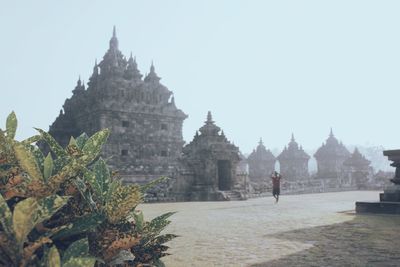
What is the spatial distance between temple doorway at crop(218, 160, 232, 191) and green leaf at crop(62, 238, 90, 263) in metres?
22.2

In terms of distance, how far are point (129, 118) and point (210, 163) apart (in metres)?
13.7

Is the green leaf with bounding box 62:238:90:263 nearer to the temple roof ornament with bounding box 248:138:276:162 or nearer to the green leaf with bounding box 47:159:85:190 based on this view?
the green leaf with bounding box 47:159:85:190

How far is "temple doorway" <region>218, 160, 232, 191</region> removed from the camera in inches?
932

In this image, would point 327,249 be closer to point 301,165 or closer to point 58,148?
point 58,148

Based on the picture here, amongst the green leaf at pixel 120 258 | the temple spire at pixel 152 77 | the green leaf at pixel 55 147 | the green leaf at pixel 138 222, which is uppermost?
the temple spire at pixel 152 77

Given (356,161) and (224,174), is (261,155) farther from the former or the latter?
(224,174)

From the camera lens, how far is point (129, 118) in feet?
112

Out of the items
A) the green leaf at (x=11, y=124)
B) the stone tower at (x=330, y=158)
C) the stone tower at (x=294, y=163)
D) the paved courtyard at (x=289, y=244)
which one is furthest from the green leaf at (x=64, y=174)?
the stone tower at (x=330, y=158)

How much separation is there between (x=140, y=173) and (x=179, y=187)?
10208 millimetres

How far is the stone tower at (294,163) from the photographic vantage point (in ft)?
153

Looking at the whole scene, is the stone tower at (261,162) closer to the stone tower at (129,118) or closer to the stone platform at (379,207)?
the stone tower at (129,118)

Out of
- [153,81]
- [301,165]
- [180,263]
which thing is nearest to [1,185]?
[180,263]

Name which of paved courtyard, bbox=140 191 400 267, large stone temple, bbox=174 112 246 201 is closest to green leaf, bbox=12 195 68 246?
paved courtyard, bbox=140 191 400 267

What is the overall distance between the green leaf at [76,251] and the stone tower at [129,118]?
28.6 m
